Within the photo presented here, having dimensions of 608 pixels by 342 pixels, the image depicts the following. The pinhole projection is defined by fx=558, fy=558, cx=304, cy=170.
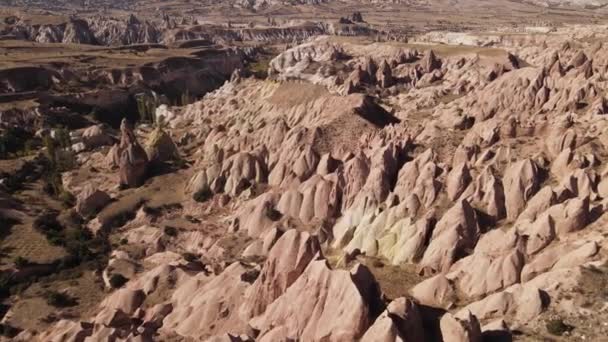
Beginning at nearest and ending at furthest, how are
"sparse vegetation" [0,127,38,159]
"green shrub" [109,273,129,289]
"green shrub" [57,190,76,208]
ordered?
"green shrub" [109,273,129,289] → "green shrub" [57,190,76,208] → "sparse vegetation" [0,127,38,159]

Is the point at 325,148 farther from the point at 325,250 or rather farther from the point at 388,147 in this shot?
the point at 325,250

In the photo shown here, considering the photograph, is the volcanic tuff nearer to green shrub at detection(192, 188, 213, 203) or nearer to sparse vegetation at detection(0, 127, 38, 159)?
green shrub at detection(192, 188, 213, 203)

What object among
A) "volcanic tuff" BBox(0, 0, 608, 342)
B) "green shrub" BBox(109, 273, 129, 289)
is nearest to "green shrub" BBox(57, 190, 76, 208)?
"volcanic tuff" BBox(0, 0, 608, 342)

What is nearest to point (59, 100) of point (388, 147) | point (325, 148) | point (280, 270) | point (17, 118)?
point (17, 118)

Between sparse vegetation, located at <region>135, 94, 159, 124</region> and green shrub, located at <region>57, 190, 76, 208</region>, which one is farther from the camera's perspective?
sparse vegetation, located at <region>135, 94, 159, 124</region>

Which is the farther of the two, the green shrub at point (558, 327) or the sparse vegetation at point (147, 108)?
the sparse vegetation at point (147, 108)

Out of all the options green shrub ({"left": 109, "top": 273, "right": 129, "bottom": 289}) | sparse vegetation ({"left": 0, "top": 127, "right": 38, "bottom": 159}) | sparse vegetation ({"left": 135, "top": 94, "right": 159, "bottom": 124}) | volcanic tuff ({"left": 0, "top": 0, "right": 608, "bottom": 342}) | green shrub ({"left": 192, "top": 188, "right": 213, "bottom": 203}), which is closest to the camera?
volcanic tuff ({"left": 0, "top": 0, "right": 608, "bottom": 342})

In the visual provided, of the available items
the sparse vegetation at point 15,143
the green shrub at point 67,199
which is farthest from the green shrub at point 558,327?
the sparse vegetation at point 15,143

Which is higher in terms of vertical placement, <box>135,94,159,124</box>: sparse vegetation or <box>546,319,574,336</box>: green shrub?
<box>546,319,574,336</box>: green shrub

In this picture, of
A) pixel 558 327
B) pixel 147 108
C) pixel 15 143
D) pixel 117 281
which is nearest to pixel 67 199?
pixel 117 281

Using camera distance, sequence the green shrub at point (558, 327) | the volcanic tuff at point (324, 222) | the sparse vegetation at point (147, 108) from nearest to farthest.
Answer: the green shrub at point (558, 327)
the volcanic tuff at point (324, 222)
the sparse vegetation at point (147, 108)

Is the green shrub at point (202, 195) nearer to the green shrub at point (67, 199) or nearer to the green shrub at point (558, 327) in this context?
the green shrub at point (67, 199)

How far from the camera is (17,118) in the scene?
5002 inches

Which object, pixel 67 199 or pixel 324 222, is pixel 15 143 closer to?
pixel 67 199
